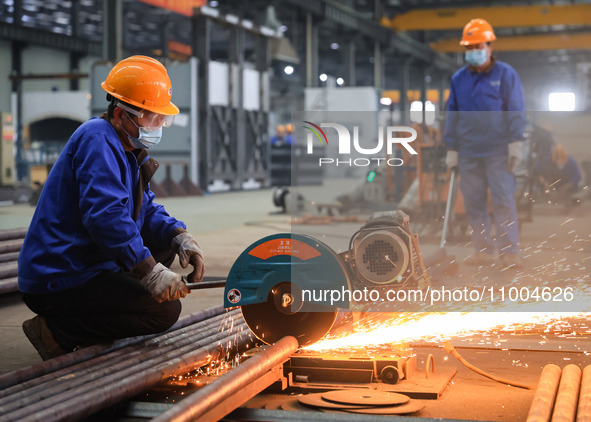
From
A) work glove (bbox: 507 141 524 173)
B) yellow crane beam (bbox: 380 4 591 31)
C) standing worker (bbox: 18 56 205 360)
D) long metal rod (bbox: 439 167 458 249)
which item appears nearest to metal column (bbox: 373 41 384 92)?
yellow crane beam (bbox: 380 4 591 31)

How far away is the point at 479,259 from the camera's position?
15.4 feet

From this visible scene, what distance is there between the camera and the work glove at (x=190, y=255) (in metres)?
3.13

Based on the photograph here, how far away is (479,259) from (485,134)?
135cm

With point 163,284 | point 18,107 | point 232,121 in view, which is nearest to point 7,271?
point 163,284

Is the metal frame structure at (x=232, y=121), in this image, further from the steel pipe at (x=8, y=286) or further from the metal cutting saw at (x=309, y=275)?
the metal cutting saw at (x=309, y=275)

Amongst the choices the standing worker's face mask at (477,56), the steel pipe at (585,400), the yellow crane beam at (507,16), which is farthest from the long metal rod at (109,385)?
the yellow crane beam at (507,16)

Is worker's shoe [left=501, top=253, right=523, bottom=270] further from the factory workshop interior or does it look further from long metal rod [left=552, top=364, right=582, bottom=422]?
long metal rod [left=552, top=364, right=582, bottom=422]

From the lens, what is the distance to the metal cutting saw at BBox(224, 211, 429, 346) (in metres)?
2.97

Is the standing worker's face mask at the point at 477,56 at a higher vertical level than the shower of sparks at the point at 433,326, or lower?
higher

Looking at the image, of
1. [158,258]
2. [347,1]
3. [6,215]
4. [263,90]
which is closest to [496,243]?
[158,258]

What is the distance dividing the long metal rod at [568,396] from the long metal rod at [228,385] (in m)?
0.91

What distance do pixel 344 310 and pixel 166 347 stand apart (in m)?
0.71

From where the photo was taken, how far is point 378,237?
3.13m

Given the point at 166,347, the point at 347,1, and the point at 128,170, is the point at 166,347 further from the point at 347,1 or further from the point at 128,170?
the point at 347,1
